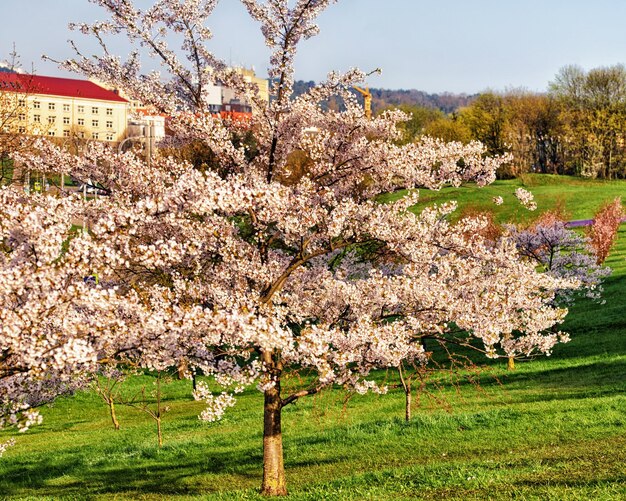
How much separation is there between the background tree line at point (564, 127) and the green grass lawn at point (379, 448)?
255 ft

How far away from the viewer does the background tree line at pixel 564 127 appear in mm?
102188

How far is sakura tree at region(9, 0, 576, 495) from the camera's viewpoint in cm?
1163

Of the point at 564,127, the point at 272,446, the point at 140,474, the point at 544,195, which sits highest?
the point at 564,127

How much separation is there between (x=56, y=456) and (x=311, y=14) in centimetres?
1506

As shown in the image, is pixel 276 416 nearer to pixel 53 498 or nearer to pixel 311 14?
pixel 53 498

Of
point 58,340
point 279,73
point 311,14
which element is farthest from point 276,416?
point 311,14

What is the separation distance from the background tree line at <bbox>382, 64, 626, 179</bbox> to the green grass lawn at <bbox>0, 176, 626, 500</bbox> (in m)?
77.8

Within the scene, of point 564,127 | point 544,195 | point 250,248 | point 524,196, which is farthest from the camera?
point 564,127

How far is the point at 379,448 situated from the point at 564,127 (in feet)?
318

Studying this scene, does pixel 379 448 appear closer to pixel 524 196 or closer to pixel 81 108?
pixel 524 196

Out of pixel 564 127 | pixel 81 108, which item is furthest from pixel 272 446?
pixel 81 108

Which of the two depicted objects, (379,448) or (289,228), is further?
(379,448)

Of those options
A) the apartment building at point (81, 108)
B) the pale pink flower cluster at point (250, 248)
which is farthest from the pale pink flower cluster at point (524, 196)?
the apartment building at point (81, 108)

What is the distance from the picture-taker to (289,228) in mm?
Answer: 11961
